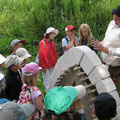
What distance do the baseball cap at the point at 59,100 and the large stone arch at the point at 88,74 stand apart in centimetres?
53

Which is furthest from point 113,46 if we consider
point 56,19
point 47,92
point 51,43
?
point 56,19

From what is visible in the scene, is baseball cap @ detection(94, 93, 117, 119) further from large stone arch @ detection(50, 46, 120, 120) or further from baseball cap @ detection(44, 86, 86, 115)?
large stone arch @ detection(50, 46, 120, 120)

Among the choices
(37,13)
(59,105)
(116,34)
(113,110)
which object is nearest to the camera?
(113,110)

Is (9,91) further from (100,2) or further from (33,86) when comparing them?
(100,2)

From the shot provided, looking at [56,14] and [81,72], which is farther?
[56,14]

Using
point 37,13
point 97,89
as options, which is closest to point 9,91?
point 97,89

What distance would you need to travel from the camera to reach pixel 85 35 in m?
4.94

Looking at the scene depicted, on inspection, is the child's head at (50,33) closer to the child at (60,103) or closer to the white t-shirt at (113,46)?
the white t-shirt at (113,46)

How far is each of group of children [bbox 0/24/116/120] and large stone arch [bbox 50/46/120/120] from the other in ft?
1.02

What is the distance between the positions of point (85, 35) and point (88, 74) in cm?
222

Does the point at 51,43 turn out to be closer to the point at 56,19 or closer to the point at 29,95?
the point at 29,95

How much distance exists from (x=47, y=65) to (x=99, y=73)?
97.5 inches

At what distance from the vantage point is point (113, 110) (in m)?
1.93

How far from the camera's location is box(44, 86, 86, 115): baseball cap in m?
2.08
